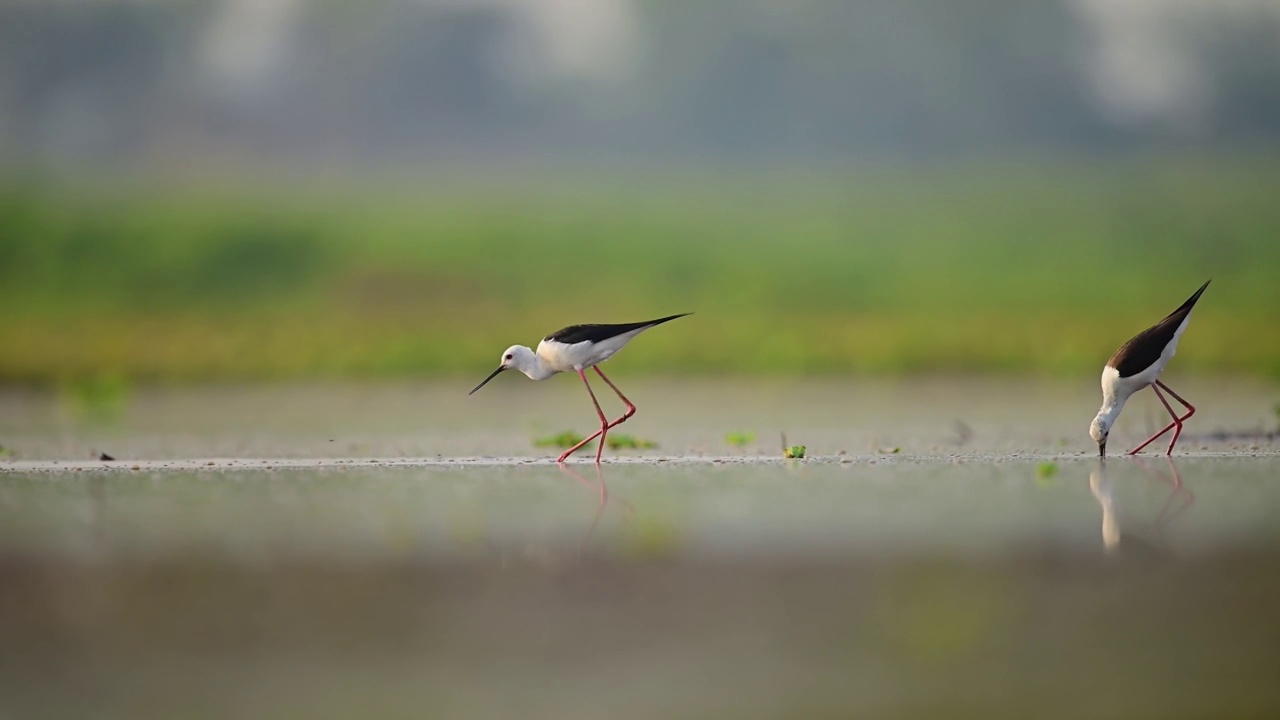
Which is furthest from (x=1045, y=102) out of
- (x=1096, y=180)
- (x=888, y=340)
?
(x=888, y=340)

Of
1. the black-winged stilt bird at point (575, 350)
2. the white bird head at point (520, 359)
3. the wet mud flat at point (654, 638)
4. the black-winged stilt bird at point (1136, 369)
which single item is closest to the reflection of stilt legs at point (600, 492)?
the wet mud flat at point (654, 638)

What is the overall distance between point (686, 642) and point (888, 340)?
13.3 metres

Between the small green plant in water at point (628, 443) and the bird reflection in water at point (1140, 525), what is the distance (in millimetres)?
3016

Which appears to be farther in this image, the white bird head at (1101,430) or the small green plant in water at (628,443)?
the small green plant in water at (628,443)

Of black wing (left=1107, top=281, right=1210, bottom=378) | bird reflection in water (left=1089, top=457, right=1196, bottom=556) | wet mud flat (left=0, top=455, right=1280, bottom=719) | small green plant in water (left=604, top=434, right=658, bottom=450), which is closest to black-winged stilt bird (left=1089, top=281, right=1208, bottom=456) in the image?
black wing (left=1107, top=281, right=1210, bottom=378)

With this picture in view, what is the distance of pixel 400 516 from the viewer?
23.3 feet

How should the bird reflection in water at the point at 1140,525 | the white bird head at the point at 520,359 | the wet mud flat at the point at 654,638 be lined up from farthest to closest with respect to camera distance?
the white bird head at the point at 520,359, the bird reflection in water at the point at 1140,525, the wet mud flat at the point at 654,638

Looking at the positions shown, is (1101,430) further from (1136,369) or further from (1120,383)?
(1136,369)

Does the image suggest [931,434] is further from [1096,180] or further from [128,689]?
[1096,180]

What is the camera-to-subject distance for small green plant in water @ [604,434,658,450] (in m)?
10.2

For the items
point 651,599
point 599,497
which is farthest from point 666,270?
point 651,599

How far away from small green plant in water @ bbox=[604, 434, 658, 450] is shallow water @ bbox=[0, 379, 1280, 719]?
30 cm

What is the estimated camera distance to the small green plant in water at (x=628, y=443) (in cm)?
1024

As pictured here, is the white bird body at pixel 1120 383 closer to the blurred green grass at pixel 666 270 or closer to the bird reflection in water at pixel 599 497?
the bird reflection in water at pixel 599 497
